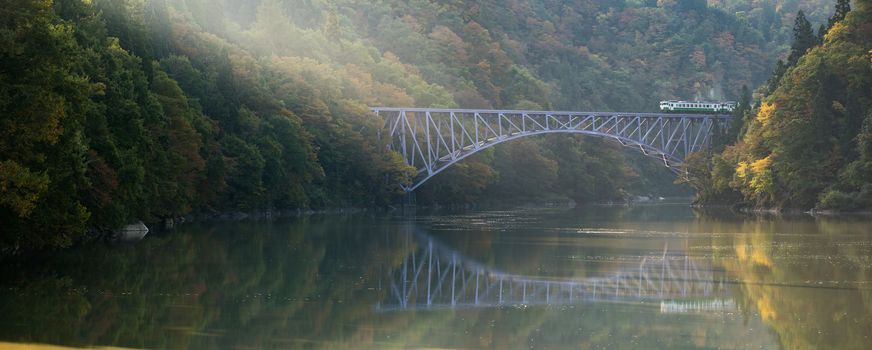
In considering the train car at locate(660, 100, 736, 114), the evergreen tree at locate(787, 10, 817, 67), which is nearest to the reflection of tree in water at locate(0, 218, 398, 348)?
the evergreen tree at locate(787, 10, 817, 67)

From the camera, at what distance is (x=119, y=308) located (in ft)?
87.1

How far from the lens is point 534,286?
109 feet

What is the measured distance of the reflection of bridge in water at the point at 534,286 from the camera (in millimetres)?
29750

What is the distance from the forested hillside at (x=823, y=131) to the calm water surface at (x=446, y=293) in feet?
95.0

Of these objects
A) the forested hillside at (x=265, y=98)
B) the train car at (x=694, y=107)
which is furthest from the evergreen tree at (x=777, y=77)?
the forested hillside at (x=265, y=98)

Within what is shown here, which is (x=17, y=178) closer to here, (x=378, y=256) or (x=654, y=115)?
(x=378, y=256)

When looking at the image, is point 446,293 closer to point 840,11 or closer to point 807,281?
point 807,281

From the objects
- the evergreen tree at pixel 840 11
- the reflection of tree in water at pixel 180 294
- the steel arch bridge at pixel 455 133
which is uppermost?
the evergreen tree at pixel 840 11

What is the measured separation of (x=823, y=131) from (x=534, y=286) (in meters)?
55.8

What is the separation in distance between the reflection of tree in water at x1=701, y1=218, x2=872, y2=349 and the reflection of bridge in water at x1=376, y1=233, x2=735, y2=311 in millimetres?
1142

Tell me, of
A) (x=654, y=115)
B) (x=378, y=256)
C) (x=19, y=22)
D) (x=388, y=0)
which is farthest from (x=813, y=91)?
(x=388, y=0)

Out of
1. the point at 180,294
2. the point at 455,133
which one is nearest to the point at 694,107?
the point at 455,133

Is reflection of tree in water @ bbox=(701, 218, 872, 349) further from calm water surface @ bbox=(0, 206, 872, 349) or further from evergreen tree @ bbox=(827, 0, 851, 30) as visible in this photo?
evergreen tree @ bbox=(827, 0, 851, 30)

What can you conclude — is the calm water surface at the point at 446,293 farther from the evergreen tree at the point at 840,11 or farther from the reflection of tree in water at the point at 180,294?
the evergreen tree at the point at 840,11
